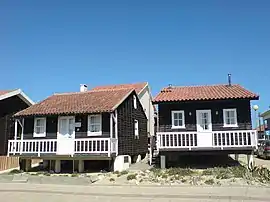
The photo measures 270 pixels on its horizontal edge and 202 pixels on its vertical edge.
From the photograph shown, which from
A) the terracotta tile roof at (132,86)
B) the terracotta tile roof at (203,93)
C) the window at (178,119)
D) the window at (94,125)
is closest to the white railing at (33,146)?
the window at (94,125)

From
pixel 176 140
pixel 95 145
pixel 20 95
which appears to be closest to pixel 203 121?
pixel 176 140

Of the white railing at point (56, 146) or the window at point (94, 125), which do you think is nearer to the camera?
the white railing at point (56, 146)

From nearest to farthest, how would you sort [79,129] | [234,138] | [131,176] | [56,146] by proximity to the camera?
[131,176] < [234,138] < [56,146] < [79,129]

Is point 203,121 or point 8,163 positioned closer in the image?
point 203,121

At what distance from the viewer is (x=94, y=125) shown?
21.8m

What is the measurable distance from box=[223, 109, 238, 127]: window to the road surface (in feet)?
21.6

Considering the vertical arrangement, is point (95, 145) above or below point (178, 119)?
below

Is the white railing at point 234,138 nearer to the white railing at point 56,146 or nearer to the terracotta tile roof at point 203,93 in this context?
the terracotta tile roof at point 203,93

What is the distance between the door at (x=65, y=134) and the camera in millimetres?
21062

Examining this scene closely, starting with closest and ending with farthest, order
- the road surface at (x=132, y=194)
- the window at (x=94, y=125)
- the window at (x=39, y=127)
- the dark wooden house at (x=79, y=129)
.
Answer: the road surface at (x=132, y=194), the dark wooden house at (x=79, y=129), the window at (x=94, y=125), the window at (x=39, y=127)

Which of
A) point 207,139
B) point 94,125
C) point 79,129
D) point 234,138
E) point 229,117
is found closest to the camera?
point 234,138

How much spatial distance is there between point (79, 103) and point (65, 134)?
7.63ft

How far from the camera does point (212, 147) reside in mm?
19734

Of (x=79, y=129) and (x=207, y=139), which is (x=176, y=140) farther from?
(x=79, y=129)
